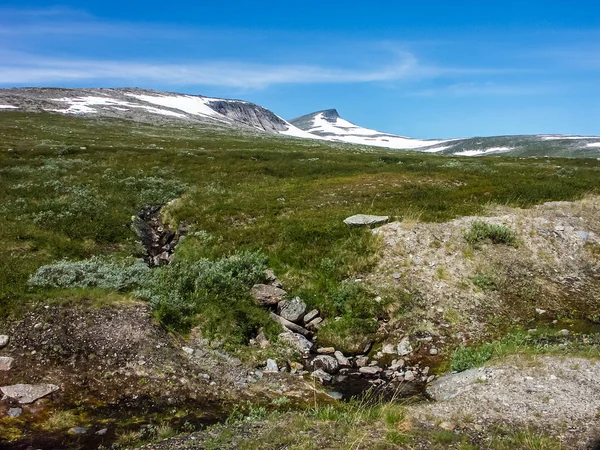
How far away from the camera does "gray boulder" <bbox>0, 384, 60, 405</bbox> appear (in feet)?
31.3

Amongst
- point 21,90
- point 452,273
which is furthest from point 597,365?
point 21,90

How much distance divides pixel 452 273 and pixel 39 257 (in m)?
16.0

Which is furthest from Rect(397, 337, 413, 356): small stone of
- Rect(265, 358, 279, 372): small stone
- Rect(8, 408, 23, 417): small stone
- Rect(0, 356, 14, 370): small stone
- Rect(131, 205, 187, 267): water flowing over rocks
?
Rect(131, 205, 187, 267): water flowing over rocks

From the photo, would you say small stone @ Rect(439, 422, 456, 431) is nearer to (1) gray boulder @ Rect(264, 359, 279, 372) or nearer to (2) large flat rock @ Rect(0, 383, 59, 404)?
(1) gray boulder @ Rect(264, 359, 279, 372)

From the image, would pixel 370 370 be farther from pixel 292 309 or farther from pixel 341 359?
pixel 292 309

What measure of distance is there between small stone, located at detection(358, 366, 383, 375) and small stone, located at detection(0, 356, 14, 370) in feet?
29.4

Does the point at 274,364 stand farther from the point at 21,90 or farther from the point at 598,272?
the point at 21,90

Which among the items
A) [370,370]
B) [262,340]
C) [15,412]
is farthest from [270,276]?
[15,412]

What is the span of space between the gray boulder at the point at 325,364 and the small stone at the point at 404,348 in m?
1.96

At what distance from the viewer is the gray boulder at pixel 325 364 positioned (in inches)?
475

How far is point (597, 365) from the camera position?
32.7ft

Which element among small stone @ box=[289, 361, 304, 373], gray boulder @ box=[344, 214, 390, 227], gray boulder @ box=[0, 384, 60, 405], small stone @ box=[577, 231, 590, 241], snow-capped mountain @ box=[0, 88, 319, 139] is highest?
snow-capped mountain @ box=[0, 88, 319, 139]

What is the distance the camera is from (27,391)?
977 cm

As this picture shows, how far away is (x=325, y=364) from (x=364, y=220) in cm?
920
